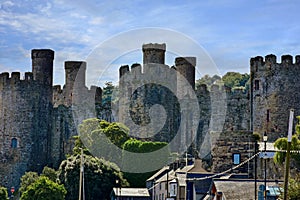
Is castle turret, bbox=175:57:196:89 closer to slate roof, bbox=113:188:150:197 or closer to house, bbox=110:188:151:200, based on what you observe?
slate roof, bbox=113:188:150:197

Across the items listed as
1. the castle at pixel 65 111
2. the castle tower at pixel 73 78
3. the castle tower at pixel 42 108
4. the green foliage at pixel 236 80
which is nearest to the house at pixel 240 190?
the castle at pixel 65 111

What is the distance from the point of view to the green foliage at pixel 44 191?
4588 cm

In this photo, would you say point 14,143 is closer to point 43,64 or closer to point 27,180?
point 27,180

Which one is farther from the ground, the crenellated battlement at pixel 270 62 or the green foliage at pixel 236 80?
the green foliage at pixel 236 80

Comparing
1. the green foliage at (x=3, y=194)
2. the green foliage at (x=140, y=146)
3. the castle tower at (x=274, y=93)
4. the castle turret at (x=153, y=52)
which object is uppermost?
the castle turret at (x=153, y=52)

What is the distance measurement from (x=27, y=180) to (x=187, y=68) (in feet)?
45.6

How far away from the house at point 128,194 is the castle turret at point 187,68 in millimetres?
12590

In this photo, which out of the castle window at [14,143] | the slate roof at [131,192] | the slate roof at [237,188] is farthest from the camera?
the castle window at [14,143]

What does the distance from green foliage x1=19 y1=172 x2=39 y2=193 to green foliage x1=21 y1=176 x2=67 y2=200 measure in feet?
12.3

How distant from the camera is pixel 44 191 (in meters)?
46.3

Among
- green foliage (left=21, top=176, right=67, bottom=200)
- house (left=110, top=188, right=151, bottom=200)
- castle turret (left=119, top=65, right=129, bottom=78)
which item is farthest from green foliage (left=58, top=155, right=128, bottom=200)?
castle turret (left=119, top=65, right=129, bottom=78)

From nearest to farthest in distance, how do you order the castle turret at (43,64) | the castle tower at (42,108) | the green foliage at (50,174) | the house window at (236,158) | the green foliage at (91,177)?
the house window at (236,158) < the green foliage at (91,177) < the green foliage at (50,174) < the castle tower at (42,108) < the castle turret at (43,64)

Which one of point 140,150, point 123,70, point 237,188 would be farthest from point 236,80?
point 237,188

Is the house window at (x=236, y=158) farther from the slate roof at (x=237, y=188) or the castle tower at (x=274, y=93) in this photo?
the castle tower at (x=274, y=93)
